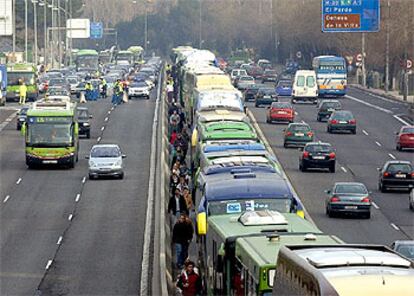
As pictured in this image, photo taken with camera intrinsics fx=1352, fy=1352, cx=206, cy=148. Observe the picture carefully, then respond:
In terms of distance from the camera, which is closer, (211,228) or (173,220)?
(211,228)

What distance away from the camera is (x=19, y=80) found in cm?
9181

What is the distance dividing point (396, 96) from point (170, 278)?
79431 mm

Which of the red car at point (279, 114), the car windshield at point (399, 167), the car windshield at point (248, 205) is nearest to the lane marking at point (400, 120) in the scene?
the red car at point (279, 114)

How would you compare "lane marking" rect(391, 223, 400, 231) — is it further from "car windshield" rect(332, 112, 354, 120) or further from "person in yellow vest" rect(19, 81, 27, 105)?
"person in yellow vest" rect(19, 81, 27, 105)

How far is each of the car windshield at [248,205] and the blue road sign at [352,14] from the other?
45.2m

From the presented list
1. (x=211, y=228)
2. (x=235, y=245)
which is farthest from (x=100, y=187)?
(x=235, y=245)

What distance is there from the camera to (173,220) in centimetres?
3647

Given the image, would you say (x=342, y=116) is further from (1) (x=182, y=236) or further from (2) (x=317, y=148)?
(1) (x=182, y=236)

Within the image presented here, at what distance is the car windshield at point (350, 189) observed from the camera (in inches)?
1672

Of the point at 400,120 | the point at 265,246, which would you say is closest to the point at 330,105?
the point at 400,120

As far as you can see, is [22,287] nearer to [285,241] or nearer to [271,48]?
[285,241]

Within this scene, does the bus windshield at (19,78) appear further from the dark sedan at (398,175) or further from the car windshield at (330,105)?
the dark sedan at (398,175)

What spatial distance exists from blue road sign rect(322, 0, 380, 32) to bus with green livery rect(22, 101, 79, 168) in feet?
60.1

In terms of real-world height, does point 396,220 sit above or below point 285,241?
below
